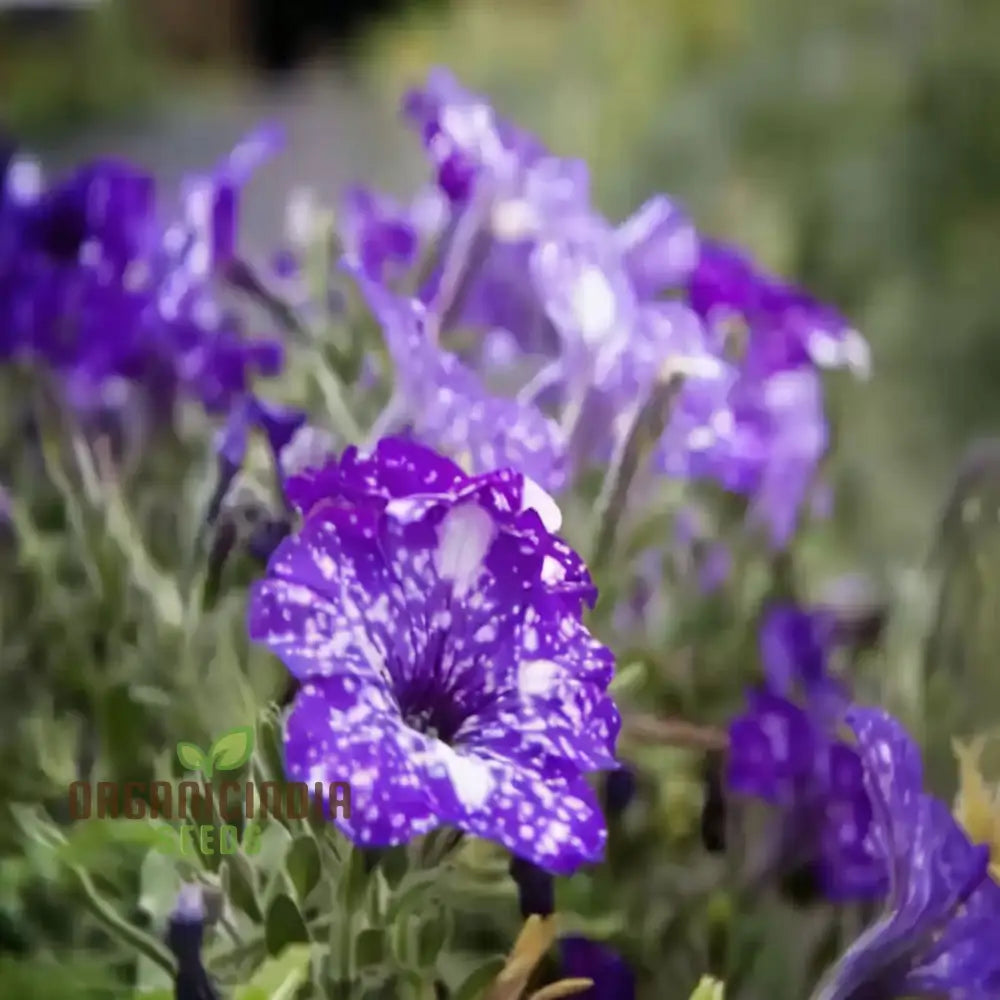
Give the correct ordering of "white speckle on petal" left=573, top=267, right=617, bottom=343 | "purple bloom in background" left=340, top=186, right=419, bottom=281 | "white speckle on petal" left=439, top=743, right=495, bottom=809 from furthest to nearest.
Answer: "purple bloom in background" left=340, top=186, right=419, bottom=281 < "white speckle on petal" left=573, top=267, right=617, bottom=343 < "white speckle on petal" left=439, top=743, right=495, bottom=809

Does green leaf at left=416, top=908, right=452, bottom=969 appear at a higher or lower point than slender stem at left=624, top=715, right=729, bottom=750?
lower

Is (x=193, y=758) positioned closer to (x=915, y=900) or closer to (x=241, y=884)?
(x=241, y=884)

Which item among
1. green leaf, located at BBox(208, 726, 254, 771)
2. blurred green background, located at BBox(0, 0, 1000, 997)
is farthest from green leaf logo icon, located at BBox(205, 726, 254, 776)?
blurred green background, located at BBox(0, 0, 1000, 997)

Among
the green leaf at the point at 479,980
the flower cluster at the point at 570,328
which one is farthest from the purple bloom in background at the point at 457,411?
the green leaf at the point at 479,980

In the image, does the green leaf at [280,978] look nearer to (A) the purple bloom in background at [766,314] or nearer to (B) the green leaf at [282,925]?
(B) the green leaf at [282,925]

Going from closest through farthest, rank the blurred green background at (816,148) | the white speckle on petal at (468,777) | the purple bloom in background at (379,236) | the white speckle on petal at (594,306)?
1. the white speckle on petal at (468,777)
2. the white speckle on petal at (594,306)
3. the purple bloom in background at (379,236)
4. the blurred green background at (816,148)

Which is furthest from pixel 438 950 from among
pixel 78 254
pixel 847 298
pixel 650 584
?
pixel 847 298

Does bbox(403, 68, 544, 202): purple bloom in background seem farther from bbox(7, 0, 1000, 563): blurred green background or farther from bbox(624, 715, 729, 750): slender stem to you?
bbox(7, 0, 1000, 563): blurred green background

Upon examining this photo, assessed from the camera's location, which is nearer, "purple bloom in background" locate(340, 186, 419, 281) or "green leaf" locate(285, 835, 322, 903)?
"green leaf" locate(285, 835, 322, 903)
